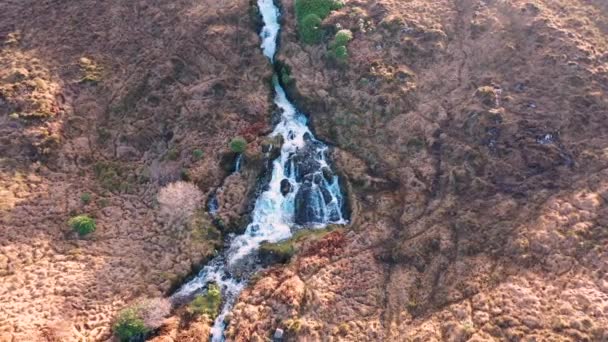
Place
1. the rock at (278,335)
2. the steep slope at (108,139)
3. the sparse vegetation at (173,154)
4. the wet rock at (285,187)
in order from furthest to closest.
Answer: the sparse vegetation at (173,154) → the wet rock at (285,187) → the steep slope at (108,139) → the rock at (278,335)

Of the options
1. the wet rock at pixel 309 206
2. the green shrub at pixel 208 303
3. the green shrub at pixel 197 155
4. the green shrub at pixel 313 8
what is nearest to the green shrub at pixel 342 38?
the green shrub at pixel 313 8

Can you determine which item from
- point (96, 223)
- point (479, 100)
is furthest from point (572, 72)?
point (96, 223)

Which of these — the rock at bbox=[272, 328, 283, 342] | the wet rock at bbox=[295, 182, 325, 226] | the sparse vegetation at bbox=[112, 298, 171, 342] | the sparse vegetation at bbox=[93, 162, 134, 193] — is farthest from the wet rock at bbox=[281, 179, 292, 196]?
the sparse vegetation at bbox=[112, 298, 171, 342]

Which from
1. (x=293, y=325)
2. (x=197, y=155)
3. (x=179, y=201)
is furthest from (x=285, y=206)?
(x=293, y=325)

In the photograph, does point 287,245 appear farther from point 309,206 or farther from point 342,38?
point 342,38

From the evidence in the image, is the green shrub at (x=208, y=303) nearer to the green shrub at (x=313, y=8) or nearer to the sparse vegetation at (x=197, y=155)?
the sparse vegetation at (x=197, y=155)

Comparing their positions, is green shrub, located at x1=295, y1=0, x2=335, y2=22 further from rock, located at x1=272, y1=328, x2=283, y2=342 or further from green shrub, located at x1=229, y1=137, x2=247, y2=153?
rock, located at x1=272, y1=328, x2=283, y2=342
